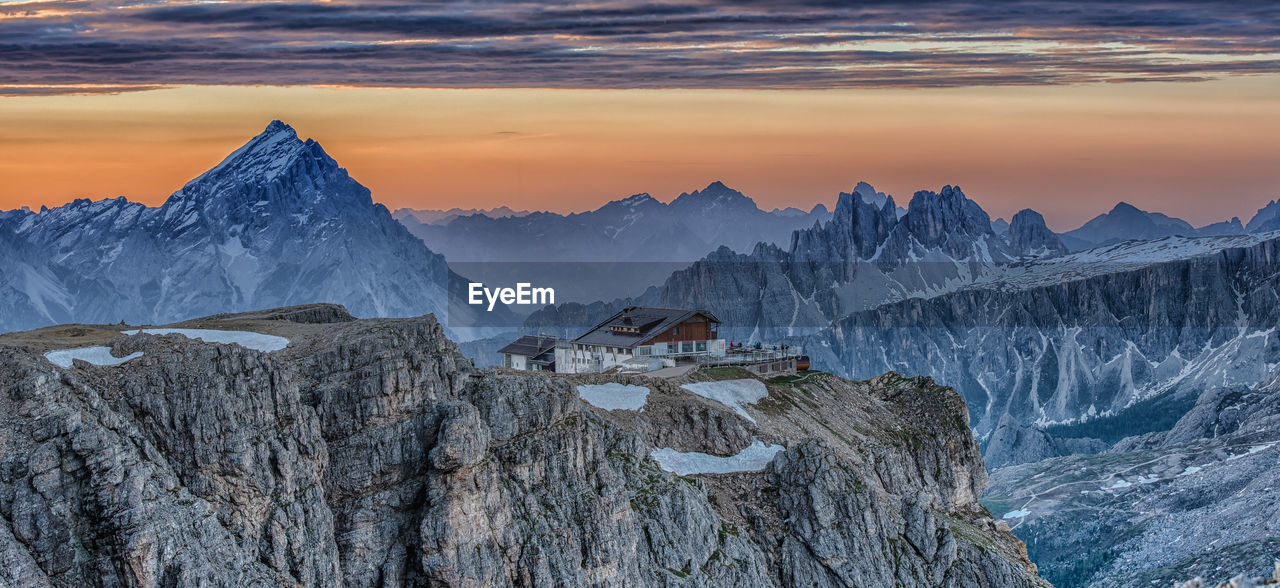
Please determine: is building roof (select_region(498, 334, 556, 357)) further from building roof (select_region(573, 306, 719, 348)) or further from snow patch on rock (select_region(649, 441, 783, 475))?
snow patch on rock (select_region(649, 441, 783, 475))

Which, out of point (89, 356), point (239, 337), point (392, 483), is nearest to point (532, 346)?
point (239, 337)

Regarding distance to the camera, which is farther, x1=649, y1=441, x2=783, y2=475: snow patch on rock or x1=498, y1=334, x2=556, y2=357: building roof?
x1=498, y1=334, x2=556, y2=357: building roof

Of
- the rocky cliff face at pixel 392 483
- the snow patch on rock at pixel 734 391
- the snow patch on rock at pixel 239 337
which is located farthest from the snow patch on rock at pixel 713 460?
the snow patch on rock at pixel 239 337

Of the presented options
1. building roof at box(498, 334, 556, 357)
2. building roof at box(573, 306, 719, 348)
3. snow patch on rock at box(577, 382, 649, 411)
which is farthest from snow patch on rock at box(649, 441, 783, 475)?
building roof at box(498, 334, 556, 357)

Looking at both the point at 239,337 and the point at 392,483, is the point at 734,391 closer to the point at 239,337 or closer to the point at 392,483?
the point at 392,483

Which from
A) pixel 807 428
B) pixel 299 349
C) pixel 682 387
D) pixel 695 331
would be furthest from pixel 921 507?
pixel 299 349

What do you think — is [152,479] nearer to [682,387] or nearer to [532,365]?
[682,387]

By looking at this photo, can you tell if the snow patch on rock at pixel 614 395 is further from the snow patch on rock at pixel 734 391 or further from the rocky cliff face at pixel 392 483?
the snow patch on rock at pixel 734 391

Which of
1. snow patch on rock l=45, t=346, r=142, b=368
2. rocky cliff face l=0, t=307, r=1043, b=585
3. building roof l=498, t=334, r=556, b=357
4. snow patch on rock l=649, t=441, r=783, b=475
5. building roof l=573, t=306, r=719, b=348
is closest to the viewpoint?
rocky cliff face l=0, t=307, r=1043, b=585
